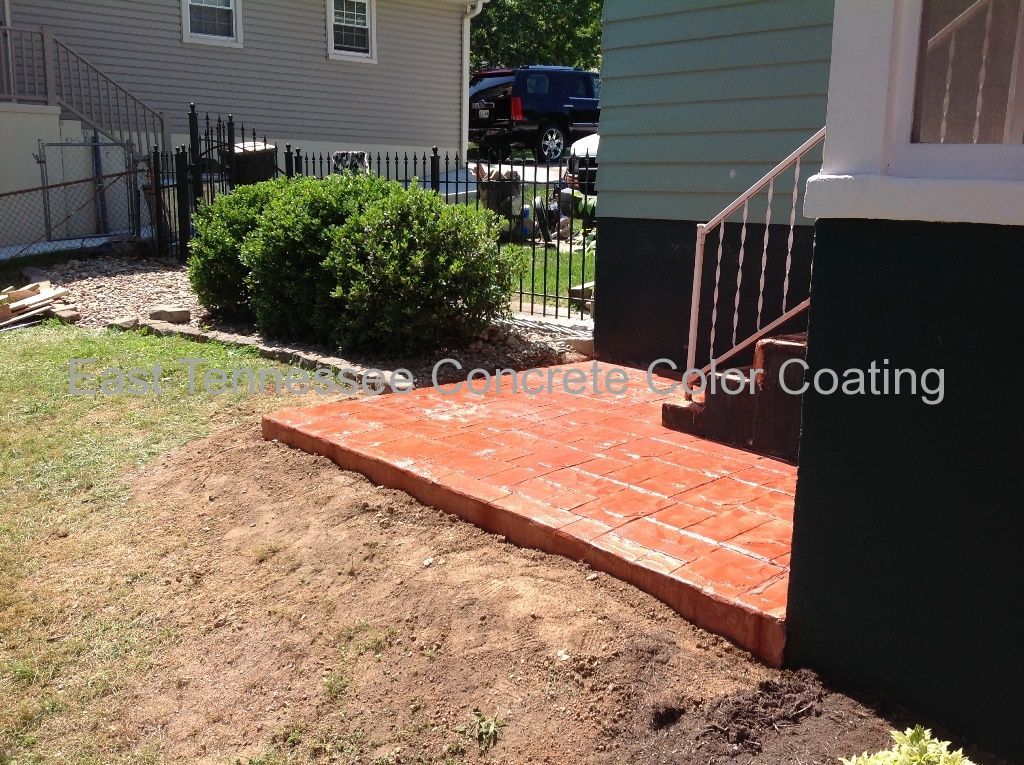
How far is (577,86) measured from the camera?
20219mm

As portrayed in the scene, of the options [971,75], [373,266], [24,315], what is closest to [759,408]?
[971,75]

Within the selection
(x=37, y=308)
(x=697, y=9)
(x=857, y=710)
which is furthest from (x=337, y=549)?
(x=37, y=308)

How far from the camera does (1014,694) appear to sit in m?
2.36

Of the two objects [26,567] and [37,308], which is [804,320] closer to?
[26,567]

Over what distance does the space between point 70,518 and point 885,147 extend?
4.04 meters

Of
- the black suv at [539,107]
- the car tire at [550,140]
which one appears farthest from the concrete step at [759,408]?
the car tire at [550,140]

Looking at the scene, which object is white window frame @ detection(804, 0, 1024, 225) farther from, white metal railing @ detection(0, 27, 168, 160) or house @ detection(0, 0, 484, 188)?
house @ detection(0, 0, 484, 188)

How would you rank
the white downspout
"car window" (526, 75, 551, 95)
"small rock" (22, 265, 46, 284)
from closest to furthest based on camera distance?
"small rock" (22, 265, 46, 284) → the white downspout → "car window" (526, 75, 551, 95)

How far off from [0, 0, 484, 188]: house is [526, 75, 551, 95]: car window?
55.8 inches

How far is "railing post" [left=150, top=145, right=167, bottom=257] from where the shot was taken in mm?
12039

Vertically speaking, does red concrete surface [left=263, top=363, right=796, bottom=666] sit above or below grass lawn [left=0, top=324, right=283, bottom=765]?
above

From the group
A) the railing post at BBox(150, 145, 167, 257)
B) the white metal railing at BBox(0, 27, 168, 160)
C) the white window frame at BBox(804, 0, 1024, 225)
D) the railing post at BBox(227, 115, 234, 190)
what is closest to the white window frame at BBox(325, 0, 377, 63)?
the white metal railing at BBox(0, 27, 168, 160)

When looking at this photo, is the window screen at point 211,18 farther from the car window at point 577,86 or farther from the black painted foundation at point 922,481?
the black painted foundation at point 922,481

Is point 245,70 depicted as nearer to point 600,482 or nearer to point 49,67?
point 49,67
